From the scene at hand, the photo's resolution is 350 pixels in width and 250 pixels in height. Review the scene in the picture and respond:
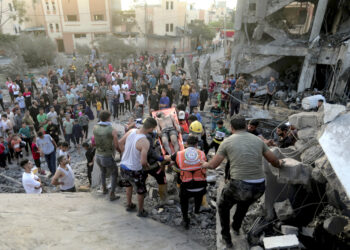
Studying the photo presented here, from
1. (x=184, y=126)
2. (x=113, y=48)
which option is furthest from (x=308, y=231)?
(x=113, y=48)

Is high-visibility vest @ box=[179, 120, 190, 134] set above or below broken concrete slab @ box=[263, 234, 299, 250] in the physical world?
below

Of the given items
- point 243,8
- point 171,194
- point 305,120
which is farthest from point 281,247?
point 243,8

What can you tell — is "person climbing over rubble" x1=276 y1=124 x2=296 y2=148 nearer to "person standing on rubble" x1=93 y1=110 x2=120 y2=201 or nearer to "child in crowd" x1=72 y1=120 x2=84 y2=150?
"person standing on rubble" x1=93 y1=110 x2=120 y2=201

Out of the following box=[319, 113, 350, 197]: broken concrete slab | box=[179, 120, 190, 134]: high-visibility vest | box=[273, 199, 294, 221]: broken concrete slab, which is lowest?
box=[179, 120, 190, 134]: high-visibility vest

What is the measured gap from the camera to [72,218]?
3.83 m

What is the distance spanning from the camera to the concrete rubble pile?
3.14 metres

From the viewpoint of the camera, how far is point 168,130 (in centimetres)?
617

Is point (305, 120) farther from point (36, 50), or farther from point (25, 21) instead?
point (25, 21)

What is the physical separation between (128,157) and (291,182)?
97.1 inches

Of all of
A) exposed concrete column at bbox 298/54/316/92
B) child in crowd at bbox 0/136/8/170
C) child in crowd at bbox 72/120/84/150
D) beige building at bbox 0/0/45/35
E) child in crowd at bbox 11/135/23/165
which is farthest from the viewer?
A: beige building at bbox 0/0/45/35

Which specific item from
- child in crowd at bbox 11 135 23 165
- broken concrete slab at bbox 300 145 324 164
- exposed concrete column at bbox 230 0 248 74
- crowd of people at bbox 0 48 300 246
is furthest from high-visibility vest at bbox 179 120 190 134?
exposed concrete column at bbox 230 0 248 74

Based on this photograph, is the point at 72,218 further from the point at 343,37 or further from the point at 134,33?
the point at 134,33

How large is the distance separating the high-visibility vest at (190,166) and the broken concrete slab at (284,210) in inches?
47.6

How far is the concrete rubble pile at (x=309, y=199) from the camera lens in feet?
10.3
